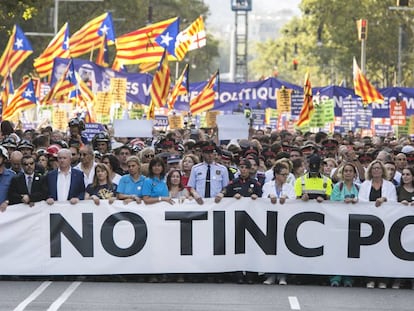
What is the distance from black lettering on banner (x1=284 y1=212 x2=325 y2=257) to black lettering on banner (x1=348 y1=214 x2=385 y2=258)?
0.32 metres

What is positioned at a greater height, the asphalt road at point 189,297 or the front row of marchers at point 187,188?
the front row of marchers at point 187,188

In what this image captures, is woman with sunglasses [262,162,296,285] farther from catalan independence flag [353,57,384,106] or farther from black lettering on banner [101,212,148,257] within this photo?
catalan independence flag [353,57,384,106]

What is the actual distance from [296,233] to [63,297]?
2.92 m

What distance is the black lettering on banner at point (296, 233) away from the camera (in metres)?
16.2

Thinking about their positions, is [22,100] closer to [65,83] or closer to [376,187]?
[65,83]

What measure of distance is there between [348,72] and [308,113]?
60.4 meters

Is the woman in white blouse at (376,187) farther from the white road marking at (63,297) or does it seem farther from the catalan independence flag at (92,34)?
the catalan independence flag at (92,34)

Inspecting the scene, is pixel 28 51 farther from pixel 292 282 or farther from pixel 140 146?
pixel 292 282

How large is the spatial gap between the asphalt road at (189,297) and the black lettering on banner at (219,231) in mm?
394

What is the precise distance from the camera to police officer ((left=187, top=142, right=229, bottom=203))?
57.3ft

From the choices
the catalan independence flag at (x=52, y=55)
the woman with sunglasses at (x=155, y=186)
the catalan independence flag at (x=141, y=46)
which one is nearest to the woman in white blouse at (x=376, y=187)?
the woman with sunglasses at (x=155, y=186)

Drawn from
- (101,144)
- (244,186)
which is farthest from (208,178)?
(101,144)

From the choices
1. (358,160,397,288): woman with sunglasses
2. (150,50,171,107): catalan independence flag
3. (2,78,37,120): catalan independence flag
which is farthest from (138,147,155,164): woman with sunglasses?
(2,78,37,120): catalan independence flag

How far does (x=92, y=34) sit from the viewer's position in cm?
3991
